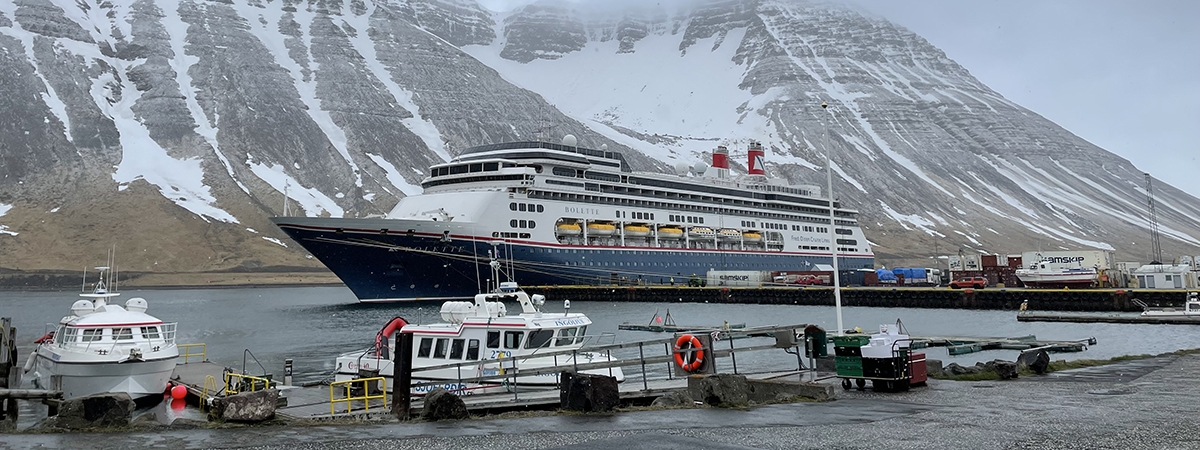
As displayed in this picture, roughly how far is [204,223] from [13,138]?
147 feet

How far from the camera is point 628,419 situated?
15.1 m

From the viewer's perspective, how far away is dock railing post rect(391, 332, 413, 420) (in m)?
16.5

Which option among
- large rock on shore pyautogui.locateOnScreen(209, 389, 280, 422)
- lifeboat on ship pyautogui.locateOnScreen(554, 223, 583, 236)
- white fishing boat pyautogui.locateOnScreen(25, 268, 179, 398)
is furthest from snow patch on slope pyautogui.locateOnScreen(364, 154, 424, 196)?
large rock on shore pyautogui.locateOnScreen(209, 389, 280, 422)

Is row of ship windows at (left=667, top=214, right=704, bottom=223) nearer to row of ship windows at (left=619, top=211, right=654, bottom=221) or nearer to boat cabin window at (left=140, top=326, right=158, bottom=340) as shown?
row of ship windows at (left=619, top=211, right=654, bottom=221)

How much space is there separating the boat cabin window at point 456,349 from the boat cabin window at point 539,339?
1.74 metres

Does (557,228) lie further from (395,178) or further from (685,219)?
(395,178)

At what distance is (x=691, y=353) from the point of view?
2083 cm

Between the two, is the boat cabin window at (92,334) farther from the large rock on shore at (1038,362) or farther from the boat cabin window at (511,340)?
the large rock on shore at (1038,362)

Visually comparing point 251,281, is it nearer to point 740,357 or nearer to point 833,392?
point 740,357

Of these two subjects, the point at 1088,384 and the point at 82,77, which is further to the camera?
the point at 82,77

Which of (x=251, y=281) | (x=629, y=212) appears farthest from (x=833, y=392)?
(x=251, y=281)

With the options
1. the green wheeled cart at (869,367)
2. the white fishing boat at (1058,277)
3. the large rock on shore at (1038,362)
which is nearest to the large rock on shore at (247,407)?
the green wheeled cart at (869,367)

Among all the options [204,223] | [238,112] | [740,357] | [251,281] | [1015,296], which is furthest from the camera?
[238,112]

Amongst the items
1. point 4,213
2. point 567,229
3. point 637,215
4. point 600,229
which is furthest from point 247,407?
point 4,213
